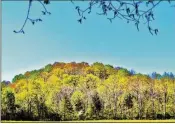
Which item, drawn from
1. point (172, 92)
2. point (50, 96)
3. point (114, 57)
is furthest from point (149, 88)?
point (50, 96)

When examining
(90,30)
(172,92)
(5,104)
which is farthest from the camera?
(172,92)

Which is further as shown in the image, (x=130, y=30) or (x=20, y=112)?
(x=20, y=112)

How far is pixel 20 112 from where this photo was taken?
3.85 metres

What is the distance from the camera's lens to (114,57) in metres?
3.56

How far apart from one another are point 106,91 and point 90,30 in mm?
773

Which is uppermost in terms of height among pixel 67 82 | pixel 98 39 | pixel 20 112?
pixel 98 39

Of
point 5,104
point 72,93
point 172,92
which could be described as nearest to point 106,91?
point 72,93

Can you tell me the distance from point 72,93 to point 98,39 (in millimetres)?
612

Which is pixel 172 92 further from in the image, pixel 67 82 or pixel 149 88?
pixel 67 82

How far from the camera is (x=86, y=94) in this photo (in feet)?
12.6

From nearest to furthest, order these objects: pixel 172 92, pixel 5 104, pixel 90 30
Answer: pixel 90 30 → pixel 5 104 → pixel 172 92

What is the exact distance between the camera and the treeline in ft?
12.2

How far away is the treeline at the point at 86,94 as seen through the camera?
371 cm

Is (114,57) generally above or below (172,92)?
above
